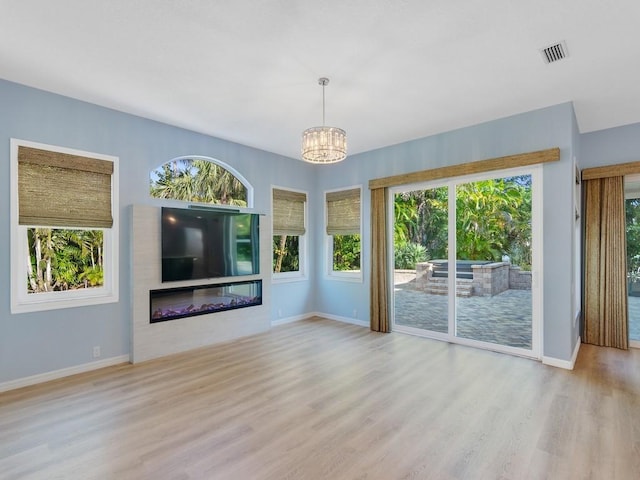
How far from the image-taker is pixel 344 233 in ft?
19.5

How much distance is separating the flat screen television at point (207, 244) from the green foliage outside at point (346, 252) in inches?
62.9

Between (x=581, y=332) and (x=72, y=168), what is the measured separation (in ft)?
22.2

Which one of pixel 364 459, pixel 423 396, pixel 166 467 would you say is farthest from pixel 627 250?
pixel 166 467

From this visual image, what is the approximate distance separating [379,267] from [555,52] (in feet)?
11.3

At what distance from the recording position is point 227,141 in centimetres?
503

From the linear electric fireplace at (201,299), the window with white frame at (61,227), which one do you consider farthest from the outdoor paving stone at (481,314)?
the window with white frame at (61,227)

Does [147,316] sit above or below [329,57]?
below

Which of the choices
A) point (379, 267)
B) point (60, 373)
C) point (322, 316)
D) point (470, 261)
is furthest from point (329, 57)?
point (322, 316)

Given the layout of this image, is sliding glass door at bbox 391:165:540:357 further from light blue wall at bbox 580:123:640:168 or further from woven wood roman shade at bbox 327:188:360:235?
light blue wall at bbox 580:123:640:168

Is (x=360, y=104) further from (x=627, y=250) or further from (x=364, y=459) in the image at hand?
(x=627, y=250)

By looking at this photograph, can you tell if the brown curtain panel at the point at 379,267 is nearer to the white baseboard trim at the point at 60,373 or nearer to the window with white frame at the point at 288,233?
the window with white frame at the point at 288,233

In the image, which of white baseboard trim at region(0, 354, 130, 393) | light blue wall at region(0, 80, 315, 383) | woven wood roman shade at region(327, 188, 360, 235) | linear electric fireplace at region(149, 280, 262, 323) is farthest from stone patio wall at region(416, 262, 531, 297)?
white baseboard trim at region(0, 354, 130, 393)

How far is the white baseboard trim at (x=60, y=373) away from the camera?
10.5 ft

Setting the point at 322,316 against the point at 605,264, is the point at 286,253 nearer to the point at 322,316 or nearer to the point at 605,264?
the point at 322,316
